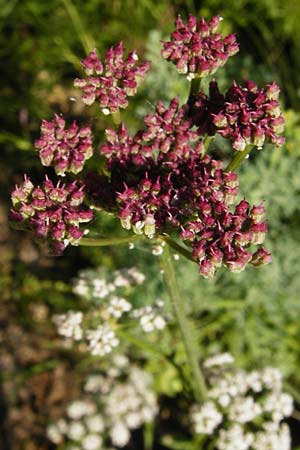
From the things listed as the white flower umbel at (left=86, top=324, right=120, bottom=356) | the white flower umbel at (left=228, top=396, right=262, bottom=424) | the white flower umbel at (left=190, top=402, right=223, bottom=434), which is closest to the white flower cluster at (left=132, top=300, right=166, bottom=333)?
the white flower umbel at (left=86, top=324, right=120, bottom=356)

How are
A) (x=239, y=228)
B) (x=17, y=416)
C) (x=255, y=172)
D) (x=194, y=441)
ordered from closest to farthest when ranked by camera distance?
1. (x=239, y=228)
2. (x=194, y=441)
3. (x=255, y=172)
4. (x=17, y=416)

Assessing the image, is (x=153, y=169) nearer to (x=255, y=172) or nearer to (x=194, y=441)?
(x=255, y=172)

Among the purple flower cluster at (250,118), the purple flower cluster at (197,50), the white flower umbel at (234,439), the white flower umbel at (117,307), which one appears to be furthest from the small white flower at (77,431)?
the purple flower cluster at (197,50)

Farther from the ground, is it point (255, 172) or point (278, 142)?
Result: point (255, 172)

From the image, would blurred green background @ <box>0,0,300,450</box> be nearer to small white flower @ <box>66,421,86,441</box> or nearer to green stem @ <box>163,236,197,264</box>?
small white flower @ <box>66,421,86,441</box>

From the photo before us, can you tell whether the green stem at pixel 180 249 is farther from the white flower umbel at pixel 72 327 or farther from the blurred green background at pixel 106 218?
the blurred green background at pixel 106 218

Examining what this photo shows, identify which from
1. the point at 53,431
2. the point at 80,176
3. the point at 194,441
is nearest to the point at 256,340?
the point at 194,441

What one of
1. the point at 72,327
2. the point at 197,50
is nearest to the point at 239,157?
the point at 197,50
